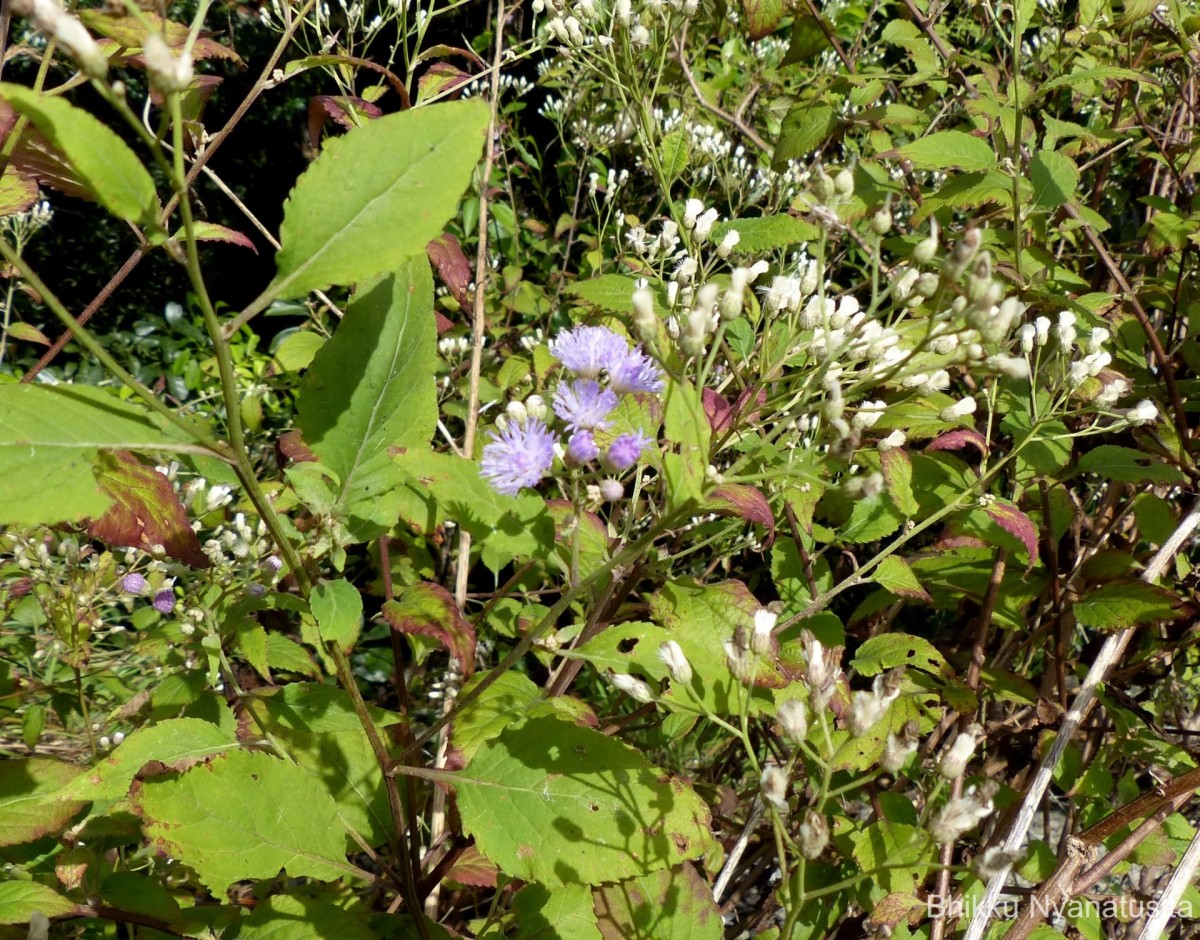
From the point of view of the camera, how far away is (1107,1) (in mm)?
1490

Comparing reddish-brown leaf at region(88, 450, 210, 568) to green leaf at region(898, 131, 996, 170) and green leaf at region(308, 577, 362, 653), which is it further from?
green leaf at region(898, 131, 996, 170)

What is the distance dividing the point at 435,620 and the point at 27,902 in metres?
0.55

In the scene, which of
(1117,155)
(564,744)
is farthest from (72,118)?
(1117,155)

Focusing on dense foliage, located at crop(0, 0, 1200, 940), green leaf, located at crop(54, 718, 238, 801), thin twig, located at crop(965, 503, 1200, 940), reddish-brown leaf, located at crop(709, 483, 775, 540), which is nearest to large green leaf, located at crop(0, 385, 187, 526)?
dense foliage, located at crop(0, 0, 1200, 940)

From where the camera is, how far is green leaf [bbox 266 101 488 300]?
64 centimetres

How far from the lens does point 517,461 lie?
2.82 ft

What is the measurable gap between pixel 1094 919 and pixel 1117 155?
1853mm

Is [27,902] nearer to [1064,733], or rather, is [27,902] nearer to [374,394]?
[374,394]

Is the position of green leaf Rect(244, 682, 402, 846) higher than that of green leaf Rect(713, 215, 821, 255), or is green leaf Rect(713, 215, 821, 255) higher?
green leaf Rect(713, 215, 821, 255)

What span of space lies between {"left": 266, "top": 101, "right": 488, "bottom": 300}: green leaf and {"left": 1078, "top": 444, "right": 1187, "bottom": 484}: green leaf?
105 cm

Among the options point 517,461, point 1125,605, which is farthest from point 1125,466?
point 517,461

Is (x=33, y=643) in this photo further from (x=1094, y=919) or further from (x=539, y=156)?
(x=539, y=156)

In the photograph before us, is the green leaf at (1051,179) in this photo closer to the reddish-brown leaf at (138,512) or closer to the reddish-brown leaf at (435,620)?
the reddish-brown leaf at (435,620)

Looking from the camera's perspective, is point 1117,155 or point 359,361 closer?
point 359,361
